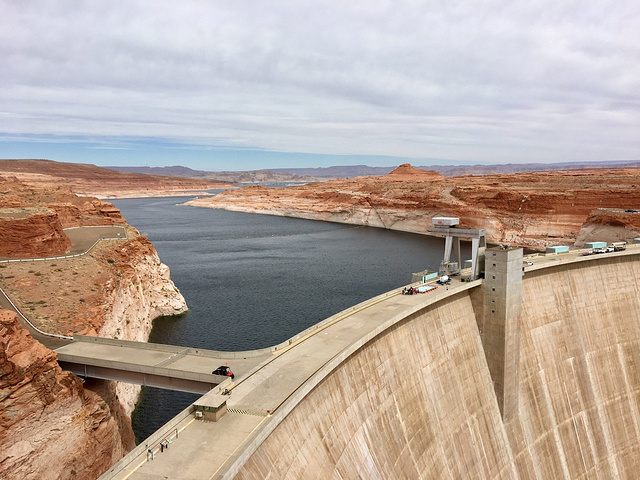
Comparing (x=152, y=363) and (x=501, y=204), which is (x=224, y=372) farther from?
(x=501, y=204)

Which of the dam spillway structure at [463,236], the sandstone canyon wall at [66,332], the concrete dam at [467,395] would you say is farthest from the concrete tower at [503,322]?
the sandstone canyon wall at [66,332]

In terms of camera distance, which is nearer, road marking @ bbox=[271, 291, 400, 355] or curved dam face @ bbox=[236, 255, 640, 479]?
curved dam face @ bbox=[236, 255, 640, 479]

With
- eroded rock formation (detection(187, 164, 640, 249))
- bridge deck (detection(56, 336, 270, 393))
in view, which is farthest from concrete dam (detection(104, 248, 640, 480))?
eroded rock formation (detection(187, 164, 640, 249))

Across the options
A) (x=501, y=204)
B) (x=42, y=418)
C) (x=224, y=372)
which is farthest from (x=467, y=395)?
(x=501, y=204)

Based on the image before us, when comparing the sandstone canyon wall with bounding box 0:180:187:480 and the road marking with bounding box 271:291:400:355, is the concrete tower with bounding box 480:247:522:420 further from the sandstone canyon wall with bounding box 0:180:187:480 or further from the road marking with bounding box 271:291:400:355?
the sandstone canyon wall with bounding box 0:180:187:480

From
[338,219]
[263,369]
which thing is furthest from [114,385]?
[338,219]

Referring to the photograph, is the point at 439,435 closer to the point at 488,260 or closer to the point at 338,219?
the point at 488,260
